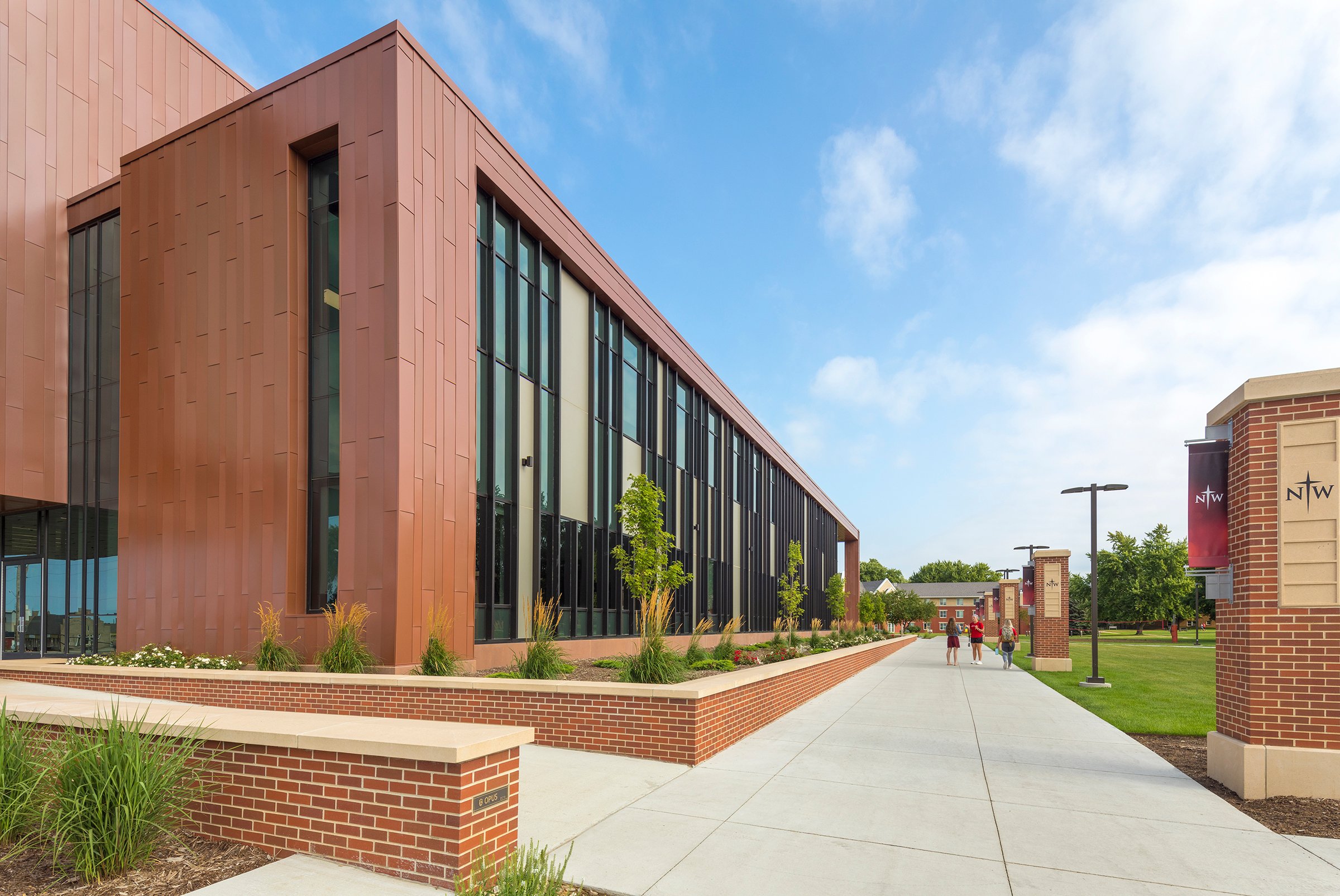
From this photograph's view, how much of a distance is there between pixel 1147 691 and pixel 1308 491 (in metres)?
12.5

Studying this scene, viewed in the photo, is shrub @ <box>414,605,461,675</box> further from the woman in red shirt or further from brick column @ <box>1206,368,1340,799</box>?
the woman in red shirt

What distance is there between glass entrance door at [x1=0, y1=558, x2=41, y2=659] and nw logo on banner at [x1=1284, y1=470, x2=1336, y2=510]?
Result: 86.4ft

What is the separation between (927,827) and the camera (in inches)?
267

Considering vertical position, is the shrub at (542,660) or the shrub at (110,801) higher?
the shrub at (110,801)

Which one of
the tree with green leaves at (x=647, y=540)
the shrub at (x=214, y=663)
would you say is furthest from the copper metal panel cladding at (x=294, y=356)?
the tree with green leaves at (x=647, y=540)

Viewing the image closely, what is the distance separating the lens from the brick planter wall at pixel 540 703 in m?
9.13

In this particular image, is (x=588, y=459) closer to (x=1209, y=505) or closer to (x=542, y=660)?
(x=542, y=660)

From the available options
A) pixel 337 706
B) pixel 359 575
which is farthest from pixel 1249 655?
pixel 359 575

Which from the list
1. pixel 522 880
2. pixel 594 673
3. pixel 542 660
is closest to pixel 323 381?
pixel 542 660

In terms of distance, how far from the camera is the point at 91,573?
1998cm

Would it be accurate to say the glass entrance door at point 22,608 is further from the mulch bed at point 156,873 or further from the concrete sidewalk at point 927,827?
the mulch bed at point 156,873

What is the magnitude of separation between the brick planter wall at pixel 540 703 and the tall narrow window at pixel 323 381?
2444 millimetres

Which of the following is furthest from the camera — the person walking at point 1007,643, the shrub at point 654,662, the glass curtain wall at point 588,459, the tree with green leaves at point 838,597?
the tree with green leaves at point 838,597

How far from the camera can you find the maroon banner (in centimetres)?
869
